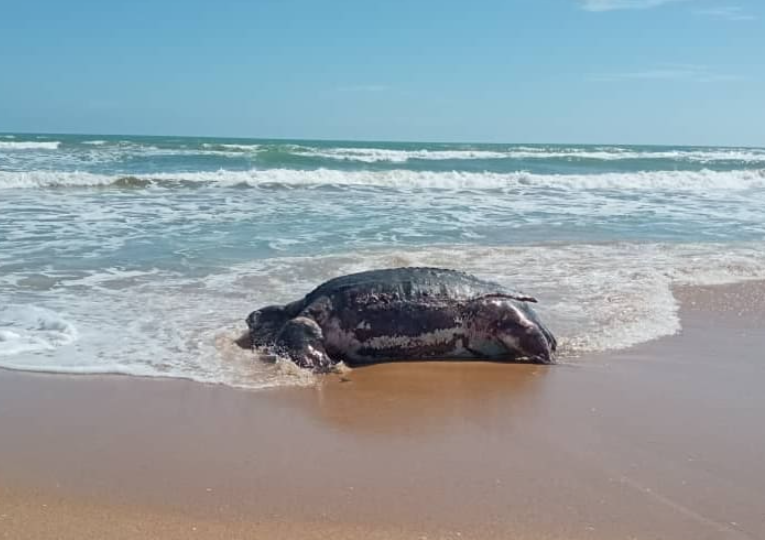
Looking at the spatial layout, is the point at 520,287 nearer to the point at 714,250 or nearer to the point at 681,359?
the point at 681,359

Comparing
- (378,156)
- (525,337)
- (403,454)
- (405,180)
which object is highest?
(378,156)

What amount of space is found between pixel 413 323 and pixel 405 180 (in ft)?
66.6

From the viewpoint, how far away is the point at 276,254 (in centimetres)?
960

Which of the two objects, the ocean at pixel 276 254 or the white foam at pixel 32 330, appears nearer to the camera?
the white foam at pixel 32 330

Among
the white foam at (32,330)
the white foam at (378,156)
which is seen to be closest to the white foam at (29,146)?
the white foam at (378,156)

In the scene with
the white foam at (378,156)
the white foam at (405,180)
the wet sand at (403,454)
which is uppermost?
the white foam at (378,156)

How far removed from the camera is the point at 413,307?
5672 mm

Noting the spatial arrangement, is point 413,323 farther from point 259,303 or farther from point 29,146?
point 29,146

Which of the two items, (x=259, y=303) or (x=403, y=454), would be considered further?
(x=259, y=303)

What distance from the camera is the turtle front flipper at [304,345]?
5296 millimetres

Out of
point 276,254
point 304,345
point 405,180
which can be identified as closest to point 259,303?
point 304,345

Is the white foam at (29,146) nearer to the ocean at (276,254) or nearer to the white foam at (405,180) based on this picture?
the white foam at (405,180)

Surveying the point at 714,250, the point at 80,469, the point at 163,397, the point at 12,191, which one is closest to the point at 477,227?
the point at 714,250

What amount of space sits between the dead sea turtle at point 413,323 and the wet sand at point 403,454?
23cm
